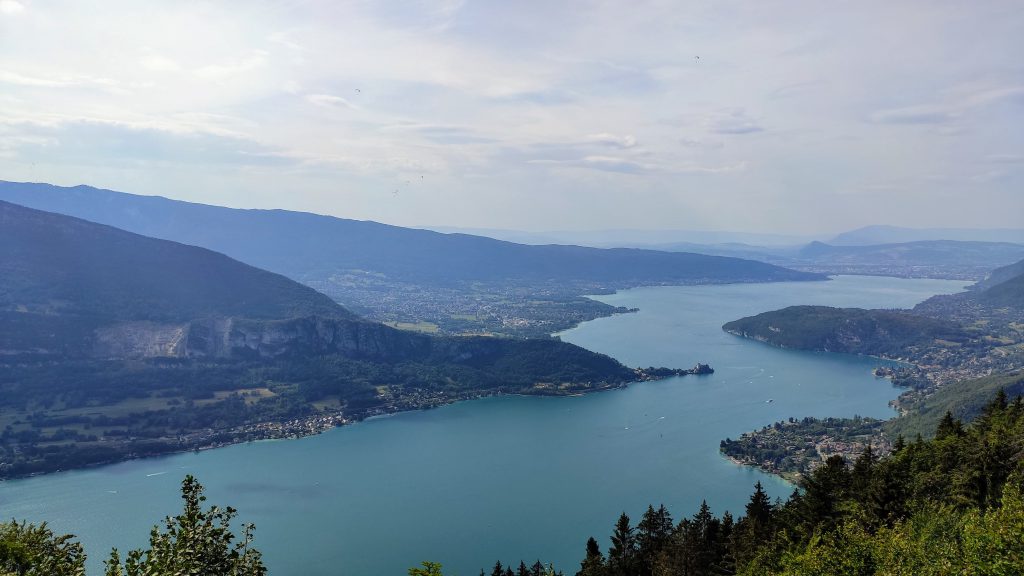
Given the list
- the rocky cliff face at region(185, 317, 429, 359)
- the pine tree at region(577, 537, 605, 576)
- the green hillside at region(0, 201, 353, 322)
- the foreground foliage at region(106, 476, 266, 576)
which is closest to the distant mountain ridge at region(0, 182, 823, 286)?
the green hillside at region(0, 201, 353, 322)

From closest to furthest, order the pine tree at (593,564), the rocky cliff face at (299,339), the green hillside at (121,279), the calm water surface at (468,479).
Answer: the pine tree at (593,564)
the calm water surface at (468,479)
the rocky cliff face at (299,339)
the green hillside at (121,279)

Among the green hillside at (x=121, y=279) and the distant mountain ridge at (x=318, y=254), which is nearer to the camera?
the green hillside at (x=121, y=279)

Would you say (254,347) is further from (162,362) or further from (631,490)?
(631,490)

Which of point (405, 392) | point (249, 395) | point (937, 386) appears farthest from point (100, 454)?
point (937, 386)

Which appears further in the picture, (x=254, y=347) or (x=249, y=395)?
(x=254, y=347)

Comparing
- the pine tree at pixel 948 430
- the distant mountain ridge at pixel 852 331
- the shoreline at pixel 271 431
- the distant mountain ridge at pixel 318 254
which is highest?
the distant mountain ridge at pixel 318 254

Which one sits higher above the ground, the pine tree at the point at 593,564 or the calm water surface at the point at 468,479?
the pine tree at the point at 593,564

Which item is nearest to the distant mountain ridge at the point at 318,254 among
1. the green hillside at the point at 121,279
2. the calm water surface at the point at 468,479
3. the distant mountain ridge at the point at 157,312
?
the green hillside at the point at 121,279

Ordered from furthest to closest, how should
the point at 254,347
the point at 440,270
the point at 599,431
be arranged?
the point at 440,270, the point at 254,347, the point at 599,431

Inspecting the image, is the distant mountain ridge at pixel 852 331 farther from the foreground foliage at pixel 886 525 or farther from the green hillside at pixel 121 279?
the foreground foliage at pixel 886 525
